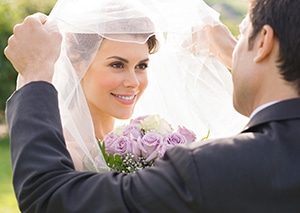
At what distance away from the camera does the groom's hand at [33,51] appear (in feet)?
9.71

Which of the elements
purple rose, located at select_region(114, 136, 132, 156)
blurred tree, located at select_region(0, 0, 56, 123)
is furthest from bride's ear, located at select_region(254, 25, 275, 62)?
blurred tree, located at select_region(0, 0, 56, 123)

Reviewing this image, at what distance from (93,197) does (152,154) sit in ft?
2.73

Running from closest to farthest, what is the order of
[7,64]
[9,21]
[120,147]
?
1. [120,147]
2. [7,64]
3. [9,21]

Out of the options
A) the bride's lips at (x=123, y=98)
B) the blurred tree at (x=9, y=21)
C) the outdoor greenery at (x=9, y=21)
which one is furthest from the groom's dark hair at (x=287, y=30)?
the blurred tree at (x=9, y=21)

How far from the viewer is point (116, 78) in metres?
3.79

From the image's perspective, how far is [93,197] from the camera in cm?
262

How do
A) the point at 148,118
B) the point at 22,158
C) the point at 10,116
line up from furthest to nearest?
1. the point at 148,118
2. the point at 10,116
3. the point at 22,158

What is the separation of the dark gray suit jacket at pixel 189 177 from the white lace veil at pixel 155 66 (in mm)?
595

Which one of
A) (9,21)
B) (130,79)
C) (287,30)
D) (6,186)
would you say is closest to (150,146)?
(130,79)

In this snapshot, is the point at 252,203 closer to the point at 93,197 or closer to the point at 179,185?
the point at 179,185

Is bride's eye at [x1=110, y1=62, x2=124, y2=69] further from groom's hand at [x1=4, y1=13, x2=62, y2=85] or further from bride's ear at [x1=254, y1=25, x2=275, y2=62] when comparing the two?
bride's ear at [x1=254, y1=25, x2=275, y2=62]

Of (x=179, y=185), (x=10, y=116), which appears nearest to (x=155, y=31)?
(x=10, y=116)

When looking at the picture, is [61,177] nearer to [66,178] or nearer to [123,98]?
[66,178]

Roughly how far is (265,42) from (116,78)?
1.28 meters
